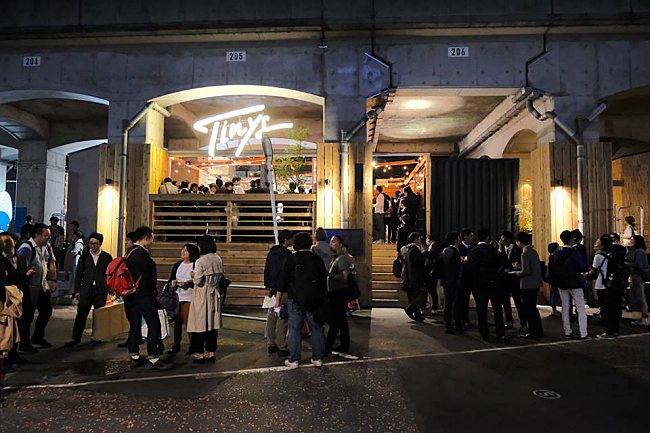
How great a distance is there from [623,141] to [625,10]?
688 centimetres

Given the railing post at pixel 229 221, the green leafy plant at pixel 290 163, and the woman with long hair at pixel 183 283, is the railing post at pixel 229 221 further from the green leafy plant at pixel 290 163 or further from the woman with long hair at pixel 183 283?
the woman with long hair at pixel 183 283

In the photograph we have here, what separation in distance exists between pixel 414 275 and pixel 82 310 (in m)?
5.40

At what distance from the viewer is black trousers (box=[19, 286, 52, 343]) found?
6090mm

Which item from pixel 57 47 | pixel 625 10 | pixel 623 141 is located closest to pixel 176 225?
pixel 57 47

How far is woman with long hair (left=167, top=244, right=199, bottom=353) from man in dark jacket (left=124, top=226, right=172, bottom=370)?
0.48 m

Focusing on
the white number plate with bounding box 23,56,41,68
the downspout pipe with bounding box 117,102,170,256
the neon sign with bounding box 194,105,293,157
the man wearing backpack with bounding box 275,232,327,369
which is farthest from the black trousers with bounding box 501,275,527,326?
Answer: the white number plate with bounding box 23,56,41,68

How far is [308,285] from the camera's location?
5.30 metres

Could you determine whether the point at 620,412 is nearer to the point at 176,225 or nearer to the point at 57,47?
the point at 176,225

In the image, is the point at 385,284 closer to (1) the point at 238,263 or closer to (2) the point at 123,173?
(1) the point at 238,263

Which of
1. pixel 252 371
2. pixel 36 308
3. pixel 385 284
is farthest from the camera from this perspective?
pixel 385 284

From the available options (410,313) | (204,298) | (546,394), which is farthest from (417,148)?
(546,394)

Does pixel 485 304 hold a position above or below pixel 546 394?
above

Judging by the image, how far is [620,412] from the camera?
159 inches

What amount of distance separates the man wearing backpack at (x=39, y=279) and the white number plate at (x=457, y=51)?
29.7 ft
